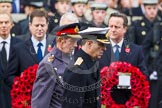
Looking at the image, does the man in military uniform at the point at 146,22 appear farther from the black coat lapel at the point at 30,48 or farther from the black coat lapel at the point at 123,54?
the black coat lapel at the point at 30,48

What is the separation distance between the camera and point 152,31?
15.4 metres

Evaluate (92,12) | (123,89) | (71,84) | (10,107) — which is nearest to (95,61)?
(71,84)

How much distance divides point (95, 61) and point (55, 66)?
0.72 meters

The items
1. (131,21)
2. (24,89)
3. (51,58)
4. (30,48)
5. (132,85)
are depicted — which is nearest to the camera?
(51,58)

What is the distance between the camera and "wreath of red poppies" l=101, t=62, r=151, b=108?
10.9m

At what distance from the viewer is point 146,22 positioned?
52.0 feet

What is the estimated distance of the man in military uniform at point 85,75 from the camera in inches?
329

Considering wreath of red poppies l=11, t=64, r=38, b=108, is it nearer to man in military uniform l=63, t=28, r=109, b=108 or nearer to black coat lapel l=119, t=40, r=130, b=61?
black coat lapel l=119, t=40, r=130, b=61

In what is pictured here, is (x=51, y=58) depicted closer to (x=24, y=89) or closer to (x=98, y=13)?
(x=24, y=89)

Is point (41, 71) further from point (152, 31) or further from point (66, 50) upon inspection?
point (152, 31)

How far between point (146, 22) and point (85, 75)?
24.9ft

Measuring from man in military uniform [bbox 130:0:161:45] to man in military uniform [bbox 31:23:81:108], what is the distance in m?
6.26

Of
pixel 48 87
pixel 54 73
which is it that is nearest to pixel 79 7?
pixel 54 73

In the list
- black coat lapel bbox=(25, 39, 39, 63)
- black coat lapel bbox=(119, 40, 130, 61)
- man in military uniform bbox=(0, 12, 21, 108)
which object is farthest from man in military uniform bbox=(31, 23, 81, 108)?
man in military uniform bbox=(0, 12, 21, 108)
